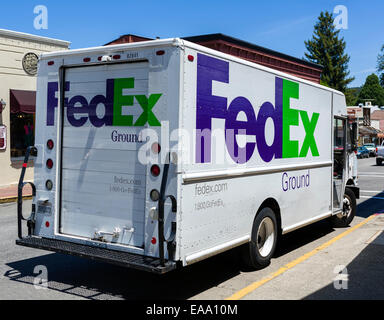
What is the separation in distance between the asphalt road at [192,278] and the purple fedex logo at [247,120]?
167 centimetres

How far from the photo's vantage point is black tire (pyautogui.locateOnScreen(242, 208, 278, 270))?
20.9ft

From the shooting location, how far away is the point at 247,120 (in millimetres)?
6078

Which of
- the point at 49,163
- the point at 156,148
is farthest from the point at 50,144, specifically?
the point at 156,148

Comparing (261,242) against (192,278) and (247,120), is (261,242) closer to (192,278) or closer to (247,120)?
(192,278)

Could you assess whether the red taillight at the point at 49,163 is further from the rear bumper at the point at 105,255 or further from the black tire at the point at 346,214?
the black tire at the point at 346,214

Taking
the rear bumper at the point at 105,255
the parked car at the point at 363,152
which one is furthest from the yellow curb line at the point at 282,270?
the parked car at the point at 363,152

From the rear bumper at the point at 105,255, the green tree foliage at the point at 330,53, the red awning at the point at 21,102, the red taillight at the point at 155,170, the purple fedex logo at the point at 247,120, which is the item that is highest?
the green tree foliage at the point at 330,53

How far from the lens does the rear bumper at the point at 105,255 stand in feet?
15.9

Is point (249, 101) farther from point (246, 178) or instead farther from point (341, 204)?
point (341, 204)

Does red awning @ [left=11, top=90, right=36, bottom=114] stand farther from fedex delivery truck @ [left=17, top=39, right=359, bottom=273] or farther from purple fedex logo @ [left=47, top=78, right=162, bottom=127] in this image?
purple fedex logo @ [left=47, top=78, right=162, bottom=127]

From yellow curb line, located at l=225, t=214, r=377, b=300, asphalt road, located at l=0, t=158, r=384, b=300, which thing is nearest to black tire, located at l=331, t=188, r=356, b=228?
yellow curb line, located at l=225, t=214, r=377, b=300

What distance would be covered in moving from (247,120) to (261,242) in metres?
1.96

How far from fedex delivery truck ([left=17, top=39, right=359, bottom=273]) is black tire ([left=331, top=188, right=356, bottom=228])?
11.1ft

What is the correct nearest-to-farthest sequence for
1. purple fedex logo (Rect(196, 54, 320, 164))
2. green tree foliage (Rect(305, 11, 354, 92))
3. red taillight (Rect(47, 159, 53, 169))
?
purple fedex logo (Rect(196, 54, 320, 164)), red taillight (Rect(47, 159, 53, 169)), green tree foliage (Rect(305, 11, 354, 92))
